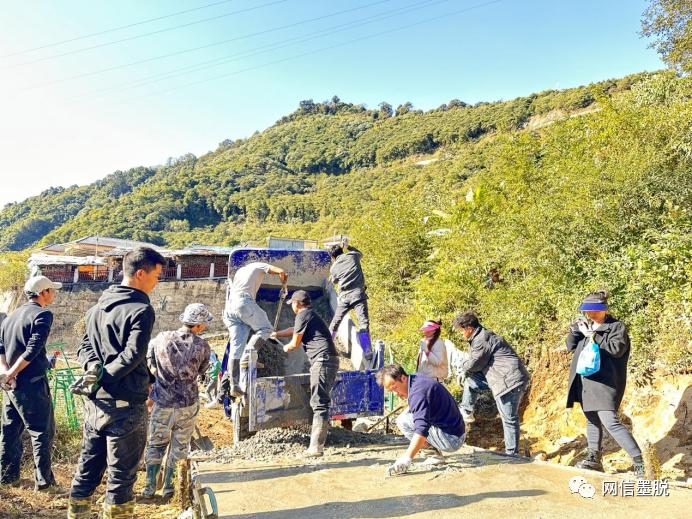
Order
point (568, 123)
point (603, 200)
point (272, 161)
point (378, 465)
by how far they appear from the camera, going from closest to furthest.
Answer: point (378, 465)
point (603, 200)
point (568, 123)
point (272, 161)

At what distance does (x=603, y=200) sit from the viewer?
7.12 meters

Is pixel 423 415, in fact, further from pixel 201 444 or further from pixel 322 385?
pixel 201 444

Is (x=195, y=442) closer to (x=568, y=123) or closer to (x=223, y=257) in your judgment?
(x=568, y=123)

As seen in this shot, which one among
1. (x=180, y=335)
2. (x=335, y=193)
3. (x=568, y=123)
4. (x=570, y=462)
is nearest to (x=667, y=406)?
(x=570, y=462)

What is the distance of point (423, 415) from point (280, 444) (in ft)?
5.03

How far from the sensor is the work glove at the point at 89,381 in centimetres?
269

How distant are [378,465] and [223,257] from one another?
3084 centimetres

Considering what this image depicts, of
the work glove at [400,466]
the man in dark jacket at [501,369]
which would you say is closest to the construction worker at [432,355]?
the man in dark jacket at [501,369]

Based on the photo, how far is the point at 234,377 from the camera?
15.5 feet

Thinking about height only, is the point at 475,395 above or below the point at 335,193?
below

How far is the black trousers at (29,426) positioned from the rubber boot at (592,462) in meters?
4.50

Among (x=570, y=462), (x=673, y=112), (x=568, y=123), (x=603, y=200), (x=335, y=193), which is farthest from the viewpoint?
(x=335, y=193)

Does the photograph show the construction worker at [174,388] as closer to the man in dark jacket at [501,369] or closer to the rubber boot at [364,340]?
the rubber boot at [364,340]

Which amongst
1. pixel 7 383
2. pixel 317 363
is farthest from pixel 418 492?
pixel 7 383
